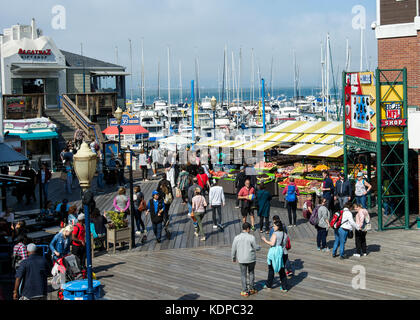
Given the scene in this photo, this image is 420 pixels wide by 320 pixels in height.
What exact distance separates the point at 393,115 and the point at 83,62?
104 ft

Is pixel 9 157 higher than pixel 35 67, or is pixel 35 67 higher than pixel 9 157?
pixel 35 67

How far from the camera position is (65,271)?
42.9 feet

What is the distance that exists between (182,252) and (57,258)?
4.42 metres

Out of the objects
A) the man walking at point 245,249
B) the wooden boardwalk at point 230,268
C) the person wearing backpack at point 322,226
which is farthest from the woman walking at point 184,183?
the man walking at point 245,249

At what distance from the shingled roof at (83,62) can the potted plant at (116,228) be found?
29997mm

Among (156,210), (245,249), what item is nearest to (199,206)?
(156,210)

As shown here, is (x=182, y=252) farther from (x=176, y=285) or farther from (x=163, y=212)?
(x=176, y=285)

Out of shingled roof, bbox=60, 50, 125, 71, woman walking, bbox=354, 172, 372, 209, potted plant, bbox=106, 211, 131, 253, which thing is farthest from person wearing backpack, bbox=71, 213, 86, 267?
shingled roof, bbox=60, 50, 125, 71

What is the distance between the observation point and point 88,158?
11133mm

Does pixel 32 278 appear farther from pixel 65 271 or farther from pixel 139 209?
pixel 139 209

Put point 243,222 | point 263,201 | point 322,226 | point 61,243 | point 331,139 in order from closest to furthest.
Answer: point 61,243
point 322,226
point 263,201
point 243,222
point 331,139

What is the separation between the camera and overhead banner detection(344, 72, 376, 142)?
65.2 feet

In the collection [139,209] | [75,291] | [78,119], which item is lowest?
[75,291]

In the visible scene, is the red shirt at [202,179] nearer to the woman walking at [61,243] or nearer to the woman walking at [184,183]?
the woman walking at [184,183]
